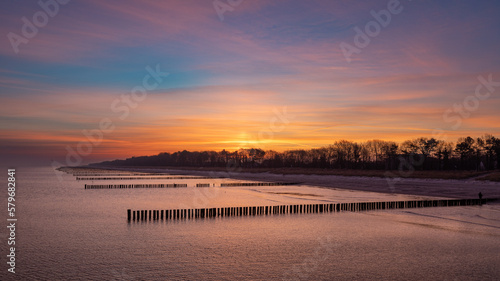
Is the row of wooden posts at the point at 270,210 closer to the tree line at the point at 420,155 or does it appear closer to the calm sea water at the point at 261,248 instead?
the calm sea water at the point at 261,248

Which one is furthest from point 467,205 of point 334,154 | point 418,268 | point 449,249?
point 334,154

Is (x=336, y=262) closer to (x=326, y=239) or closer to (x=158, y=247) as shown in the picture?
(x=326, y=239)

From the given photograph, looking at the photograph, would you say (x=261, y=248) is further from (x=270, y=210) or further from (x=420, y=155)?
(x=420, y=155)

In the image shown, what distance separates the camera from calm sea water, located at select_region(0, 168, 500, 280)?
18562mm

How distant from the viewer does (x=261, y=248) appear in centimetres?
2373

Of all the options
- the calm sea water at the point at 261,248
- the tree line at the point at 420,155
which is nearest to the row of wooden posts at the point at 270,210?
the calm sea water at the point at 261,248

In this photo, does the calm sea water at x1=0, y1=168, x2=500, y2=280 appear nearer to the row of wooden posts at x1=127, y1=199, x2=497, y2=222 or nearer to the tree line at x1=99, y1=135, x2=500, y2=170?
the row of wooden posts at x1=127, y1=199, x2=497, y2=222

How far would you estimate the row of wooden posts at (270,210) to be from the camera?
3634cm

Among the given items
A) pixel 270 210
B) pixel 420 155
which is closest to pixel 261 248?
pixel 270 210

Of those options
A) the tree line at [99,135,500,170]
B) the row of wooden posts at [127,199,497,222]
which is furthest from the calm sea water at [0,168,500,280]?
the tree line at [99,135,500,170]

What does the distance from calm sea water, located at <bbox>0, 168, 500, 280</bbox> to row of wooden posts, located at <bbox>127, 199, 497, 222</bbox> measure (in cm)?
208

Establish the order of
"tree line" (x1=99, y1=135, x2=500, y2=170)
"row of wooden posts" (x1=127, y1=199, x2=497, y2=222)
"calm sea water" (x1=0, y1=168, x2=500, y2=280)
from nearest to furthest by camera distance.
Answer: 1. "calm sea water" (x1=0, y1=168, x2=500, y2=280)
2. "row of wooden posts" (x1=127, y1=199, x2=497, y2=222)
3. "tree line" (x1=99, y1=135, x2=500, y2=170)

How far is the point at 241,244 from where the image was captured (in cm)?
2508

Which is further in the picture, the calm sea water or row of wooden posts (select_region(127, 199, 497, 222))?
row of wooden posts (select_region(127, 199, 497, 222))
